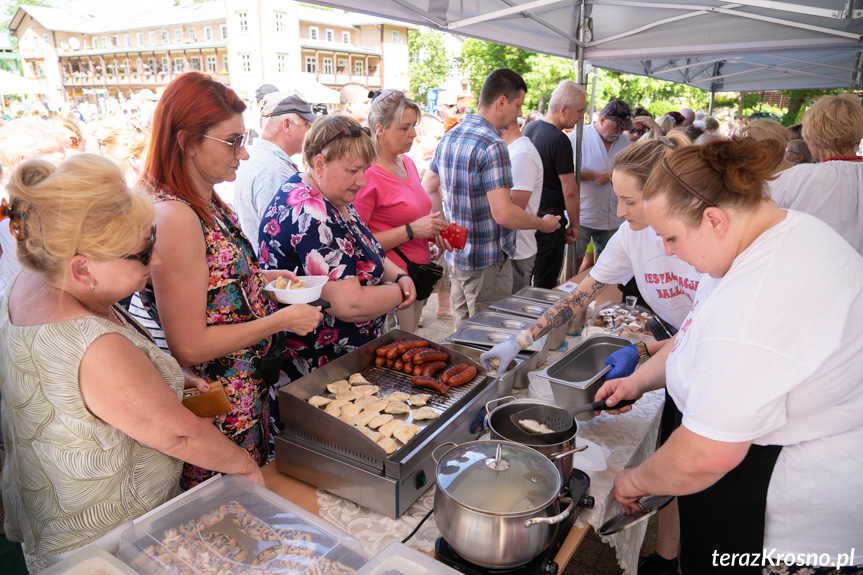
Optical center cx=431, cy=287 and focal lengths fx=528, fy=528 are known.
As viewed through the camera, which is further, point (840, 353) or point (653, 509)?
point (653, 509)

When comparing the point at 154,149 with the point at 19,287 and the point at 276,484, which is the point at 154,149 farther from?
the point at 276,484

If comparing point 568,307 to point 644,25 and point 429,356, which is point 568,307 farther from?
point 644,25

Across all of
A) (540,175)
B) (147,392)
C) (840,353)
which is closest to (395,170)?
(540,175)

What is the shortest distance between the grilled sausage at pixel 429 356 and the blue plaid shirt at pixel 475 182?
5.98 ft

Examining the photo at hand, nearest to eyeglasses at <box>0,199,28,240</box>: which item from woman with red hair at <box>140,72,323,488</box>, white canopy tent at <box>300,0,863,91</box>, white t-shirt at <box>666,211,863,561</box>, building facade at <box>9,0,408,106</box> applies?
woman with red hair at <box>140,72,323,488</box>

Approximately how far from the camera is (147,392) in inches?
48.9

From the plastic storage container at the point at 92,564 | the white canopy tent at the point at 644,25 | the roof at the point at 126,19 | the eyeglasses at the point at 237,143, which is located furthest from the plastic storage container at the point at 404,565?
the roof at the point at 126,19

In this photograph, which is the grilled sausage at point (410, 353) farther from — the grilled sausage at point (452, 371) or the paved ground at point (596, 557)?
the paved ground at point (596, 557)

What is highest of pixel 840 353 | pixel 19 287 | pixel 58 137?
pixel 58 137

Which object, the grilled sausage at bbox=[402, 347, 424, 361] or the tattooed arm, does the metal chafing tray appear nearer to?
the grilled sausage at bbox=[402, 347, 424, 361]

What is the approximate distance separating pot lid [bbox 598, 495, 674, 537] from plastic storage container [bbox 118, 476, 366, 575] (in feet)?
2.19

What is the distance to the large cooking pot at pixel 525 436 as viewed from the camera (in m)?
1.44

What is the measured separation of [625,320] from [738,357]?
1970 millimetres

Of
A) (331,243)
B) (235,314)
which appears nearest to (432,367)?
(331,243)
